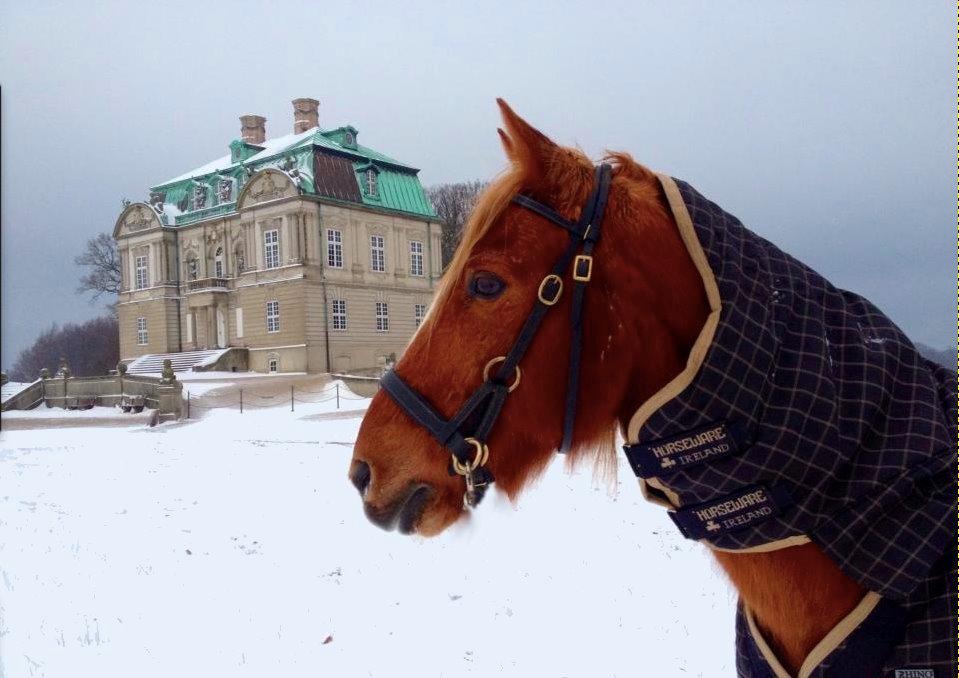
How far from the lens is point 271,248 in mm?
37938

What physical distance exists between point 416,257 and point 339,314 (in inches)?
266

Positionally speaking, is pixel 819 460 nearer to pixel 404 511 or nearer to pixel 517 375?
pixel 517 375

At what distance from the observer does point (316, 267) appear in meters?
36.9

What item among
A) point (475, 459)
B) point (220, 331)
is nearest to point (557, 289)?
point (475, 459)

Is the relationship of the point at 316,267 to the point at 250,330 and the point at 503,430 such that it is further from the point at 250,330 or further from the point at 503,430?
the point at 503,430

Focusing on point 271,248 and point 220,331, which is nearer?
point 271,248

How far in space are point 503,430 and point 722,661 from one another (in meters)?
4.13

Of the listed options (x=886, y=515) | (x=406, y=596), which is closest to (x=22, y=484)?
(x=406, y=596)

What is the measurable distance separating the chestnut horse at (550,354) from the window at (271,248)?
124 ft

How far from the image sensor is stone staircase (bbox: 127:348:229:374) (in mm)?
37469

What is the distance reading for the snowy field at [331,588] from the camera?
4.91 meters

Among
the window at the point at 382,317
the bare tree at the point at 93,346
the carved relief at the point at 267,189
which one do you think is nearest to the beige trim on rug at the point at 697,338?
the carved relief at the point at 267,189

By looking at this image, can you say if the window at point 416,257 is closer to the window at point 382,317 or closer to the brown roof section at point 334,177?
the window at point 382,317

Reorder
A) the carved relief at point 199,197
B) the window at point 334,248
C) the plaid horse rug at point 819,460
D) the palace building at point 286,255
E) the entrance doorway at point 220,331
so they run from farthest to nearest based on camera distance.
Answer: the carved relief at point 199,197 < the entrance doorway at point 220,331 < the window at point 334,248 < the palace building at point 286,255 < the plaid horse rug at point 819,460
